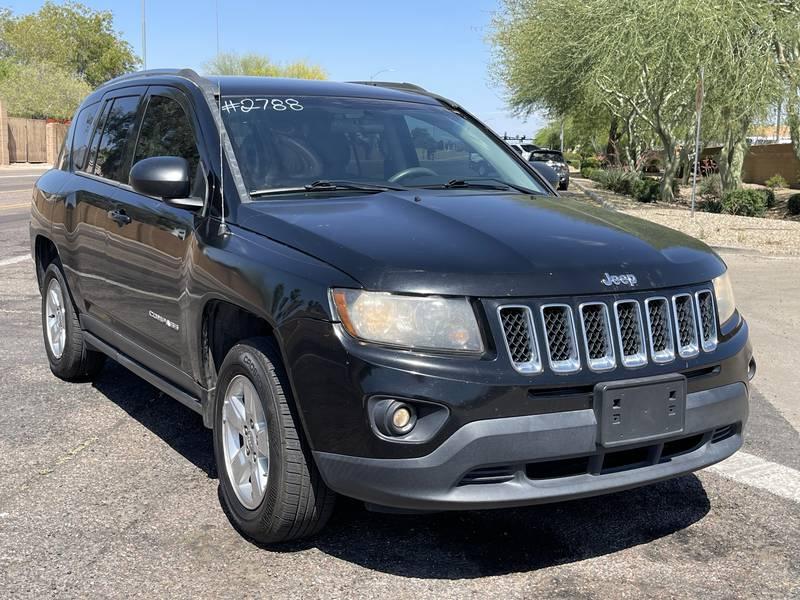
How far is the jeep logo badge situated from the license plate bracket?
360 millimetres

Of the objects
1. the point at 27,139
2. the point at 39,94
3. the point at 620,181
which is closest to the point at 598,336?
the point at 620,181

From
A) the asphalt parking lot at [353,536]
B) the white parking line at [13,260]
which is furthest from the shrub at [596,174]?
the asphalt parking lot at [353,536]

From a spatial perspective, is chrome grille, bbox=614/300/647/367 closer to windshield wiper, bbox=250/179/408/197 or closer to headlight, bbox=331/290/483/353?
headlight, bbox=331/290/483/353

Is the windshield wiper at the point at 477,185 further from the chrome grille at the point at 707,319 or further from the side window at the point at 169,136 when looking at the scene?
the chrome grille at the point at 707,319

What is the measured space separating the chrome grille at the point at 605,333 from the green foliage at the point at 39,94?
6860cm

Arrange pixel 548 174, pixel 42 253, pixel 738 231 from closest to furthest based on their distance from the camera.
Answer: pixel 548 174, pixel 42 253, pixel 738 231

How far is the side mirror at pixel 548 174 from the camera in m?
5.37

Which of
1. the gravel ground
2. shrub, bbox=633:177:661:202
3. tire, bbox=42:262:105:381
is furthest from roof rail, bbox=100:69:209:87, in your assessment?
shrub, bbox=633:177:661:202

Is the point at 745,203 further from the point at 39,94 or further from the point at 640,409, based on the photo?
the point at 39,94

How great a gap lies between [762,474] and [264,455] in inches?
103

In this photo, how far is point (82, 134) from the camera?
5961mm

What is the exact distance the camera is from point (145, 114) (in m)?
4.96

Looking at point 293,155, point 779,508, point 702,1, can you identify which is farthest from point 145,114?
point 702,1

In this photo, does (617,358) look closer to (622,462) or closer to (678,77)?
(622,462)
